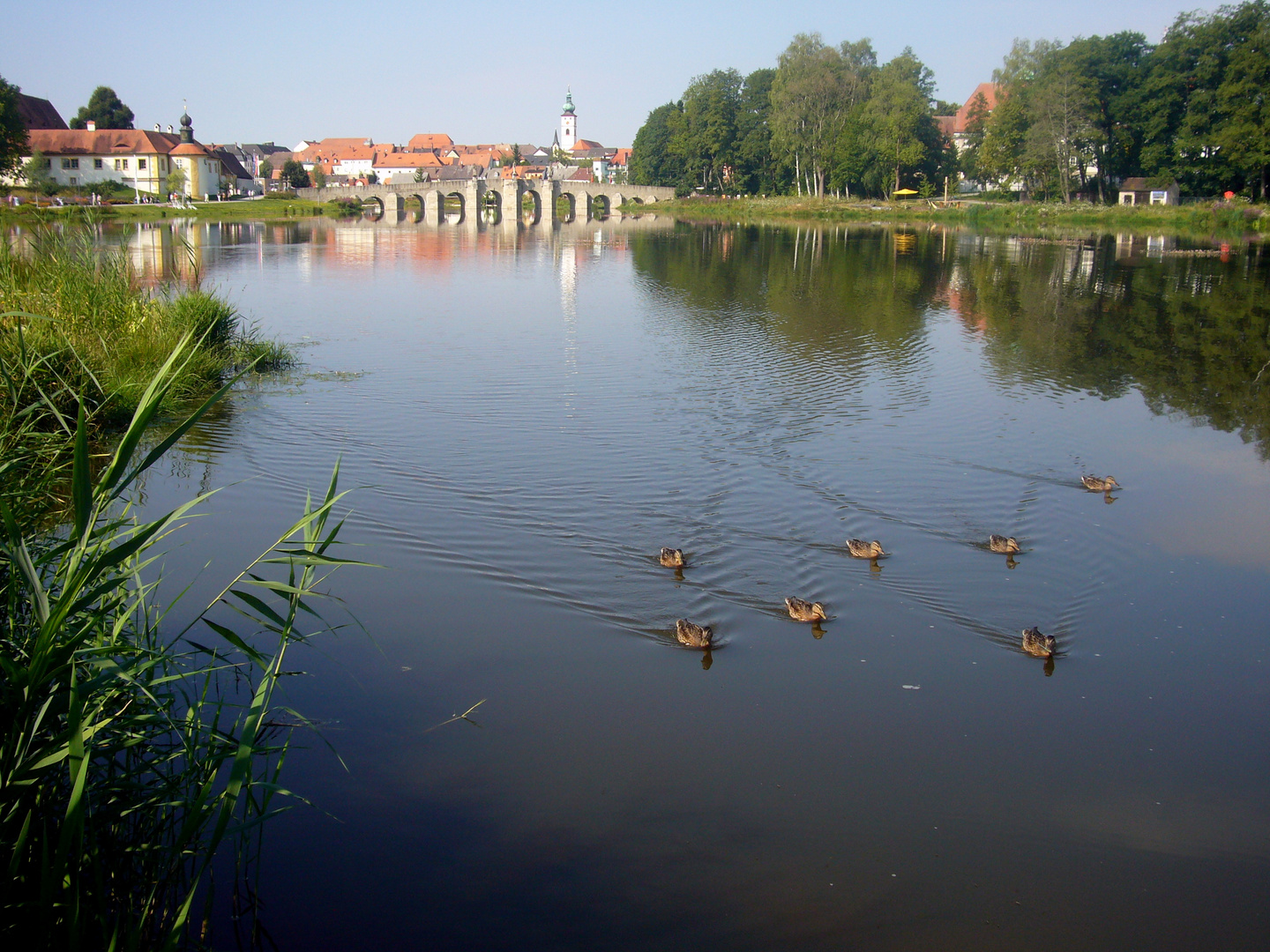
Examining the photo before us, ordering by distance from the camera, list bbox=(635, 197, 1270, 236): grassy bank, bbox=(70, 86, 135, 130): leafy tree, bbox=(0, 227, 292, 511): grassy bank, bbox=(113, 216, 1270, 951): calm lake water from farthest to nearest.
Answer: bbox=(70, 86, 135, 130): leafy tree, bbox=(635, 197, 1270, 236): grassy bank, bbox=(0, 227, 292, 511): grassy bank, bbox=(113, 216, 1270, 951): calm lake water

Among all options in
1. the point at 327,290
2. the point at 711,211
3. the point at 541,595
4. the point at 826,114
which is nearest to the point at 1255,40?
the point at 826,114

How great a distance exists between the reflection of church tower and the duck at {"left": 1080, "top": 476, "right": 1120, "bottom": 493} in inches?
7354

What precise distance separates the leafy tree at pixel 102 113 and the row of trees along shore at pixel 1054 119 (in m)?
60.6

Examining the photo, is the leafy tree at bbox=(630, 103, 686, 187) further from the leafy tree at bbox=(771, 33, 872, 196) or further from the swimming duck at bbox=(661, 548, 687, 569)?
the swimming duck at bbox=(661, 548, 687, 569)

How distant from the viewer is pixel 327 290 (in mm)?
28344

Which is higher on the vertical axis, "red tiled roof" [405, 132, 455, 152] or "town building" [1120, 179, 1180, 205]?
"red tiled roof" [405, 132, 455, 152]

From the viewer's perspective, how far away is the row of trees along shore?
5769cm

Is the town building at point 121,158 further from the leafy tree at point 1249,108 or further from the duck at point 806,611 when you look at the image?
the duck at point 806,611

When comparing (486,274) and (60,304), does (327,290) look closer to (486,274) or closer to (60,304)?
(486,274)

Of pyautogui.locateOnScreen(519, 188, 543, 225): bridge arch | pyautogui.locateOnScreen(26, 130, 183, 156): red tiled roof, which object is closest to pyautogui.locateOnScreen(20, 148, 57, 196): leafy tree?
pyautogui.locateOnScreen(26, 130, 183, 156): red tiled roof

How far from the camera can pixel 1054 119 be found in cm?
6375

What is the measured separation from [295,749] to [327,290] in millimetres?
24707

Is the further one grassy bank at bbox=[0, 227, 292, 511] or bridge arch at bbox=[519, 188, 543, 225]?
bridge arch at bbox=[519, 188, 543, 225]

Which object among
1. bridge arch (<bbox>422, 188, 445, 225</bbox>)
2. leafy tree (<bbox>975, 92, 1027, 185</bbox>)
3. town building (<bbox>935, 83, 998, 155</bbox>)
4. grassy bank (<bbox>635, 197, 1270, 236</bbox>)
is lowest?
grassy bank (<bbox>635, 197, 1270, 236</bbox>)
